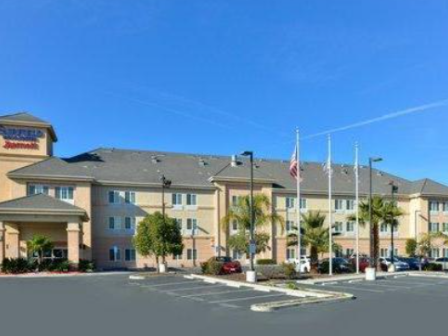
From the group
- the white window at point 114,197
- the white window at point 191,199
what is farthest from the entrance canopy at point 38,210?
the white window at point 191,199

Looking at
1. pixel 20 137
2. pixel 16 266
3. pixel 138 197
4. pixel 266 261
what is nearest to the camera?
pixel 16 266

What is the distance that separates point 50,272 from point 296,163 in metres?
24.5

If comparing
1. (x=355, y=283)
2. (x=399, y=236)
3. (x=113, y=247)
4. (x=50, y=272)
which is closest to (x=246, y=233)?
(x=113, y=247)

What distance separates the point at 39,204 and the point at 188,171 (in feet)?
68.5

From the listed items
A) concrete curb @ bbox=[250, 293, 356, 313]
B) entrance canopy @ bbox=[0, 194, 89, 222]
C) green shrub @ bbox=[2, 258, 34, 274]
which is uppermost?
entrance canopy @ bbox=[0, 194, 89, 222]

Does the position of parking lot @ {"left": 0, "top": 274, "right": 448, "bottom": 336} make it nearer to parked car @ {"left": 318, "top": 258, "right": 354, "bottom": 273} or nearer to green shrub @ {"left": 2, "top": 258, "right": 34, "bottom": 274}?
parked car @ {"left": 318, "top": 258, "right": 354, "bottom": 273}

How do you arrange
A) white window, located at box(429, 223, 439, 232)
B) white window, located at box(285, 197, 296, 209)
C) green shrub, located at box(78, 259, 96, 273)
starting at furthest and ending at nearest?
white window, located at box(429, 223, 439, 232)
white window, located at box(285, 197, 296, 209)
green shrub, located at box(78, 259, 96, 273)

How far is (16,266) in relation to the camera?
156 feet

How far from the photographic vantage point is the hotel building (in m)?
53.9

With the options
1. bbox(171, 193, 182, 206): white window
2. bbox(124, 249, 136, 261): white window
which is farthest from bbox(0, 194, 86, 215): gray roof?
bbox(171, 193, 182, 206): white window

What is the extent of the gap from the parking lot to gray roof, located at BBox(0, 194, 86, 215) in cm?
2185

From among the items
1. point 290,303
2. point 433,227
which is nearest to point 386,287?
point 290,303

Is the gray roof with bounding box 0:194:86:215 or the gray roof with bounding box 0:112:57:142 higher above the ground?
the gray roof with bounding box 0:112:57:142

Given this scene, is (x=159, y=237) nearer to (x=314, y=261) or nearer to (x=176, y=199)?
(x=314, y=261)
